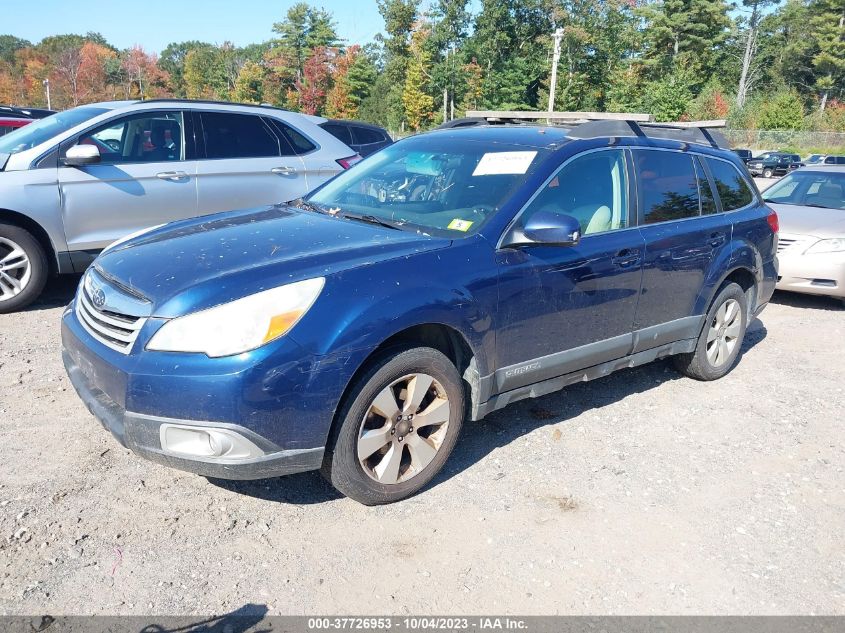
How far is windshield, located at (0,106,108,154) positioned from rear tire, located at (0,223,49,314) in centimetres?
77

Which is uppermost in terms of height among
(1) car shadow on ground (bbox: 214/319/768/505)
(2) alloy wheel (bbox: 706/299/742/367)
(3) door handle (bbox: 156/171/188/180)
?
(3) door handle (bbox: 156/171/188/180)

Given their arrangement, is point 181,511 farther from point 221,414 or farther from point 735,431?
point 735,431

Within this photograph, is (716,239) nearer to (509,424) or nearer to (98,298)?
(509,424)

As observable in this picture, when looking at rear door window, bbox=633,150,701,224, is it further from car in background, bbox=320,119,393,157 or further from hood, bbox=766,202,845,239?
car in background, bbox=320,119,393,157

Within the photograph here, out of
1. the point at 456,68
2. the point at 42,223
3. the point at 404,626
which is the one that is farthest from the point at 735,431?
the point at 456,68

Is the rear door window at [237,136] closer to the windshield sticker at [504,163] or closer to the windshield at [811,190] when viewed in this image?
the windshield sticker at [504,163]

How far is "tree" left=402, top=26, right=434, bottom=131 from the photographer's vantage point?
206 feet

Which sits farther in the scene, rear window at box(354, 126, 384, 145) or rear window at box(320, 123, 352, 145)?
rear window at box(354, 126, 384, 145)

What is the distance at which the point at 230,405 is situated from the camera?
111 inches

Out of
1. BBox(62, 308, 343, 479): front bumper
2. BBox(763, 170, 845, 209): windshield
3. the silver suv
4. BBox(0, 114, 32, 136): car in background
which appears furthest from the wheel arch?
BBox(763, 170, 845, 209): windshield

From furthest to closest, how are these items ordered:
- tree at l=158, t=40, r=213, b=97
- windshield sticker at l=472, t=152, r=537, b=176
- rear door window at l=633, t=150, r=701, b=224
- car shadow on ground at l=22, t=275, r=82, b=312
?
tree at l=158, t=40, r=213, b=97, car shadow on ground at l=22, t=275, r=82, b=312, rear door window at l=633, t=150, r=701, b=224, windshield sticker at l=472, t=152, r=537, b=176

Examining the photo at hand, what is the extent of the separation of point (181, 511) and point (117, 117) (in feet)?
14.2

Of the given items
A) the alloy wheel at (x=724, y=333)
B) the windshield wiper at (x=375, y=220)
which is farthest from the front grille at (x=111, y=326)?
the alloy wheel at (x=724, y=333)

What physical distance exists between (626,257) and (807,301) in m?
5.39
